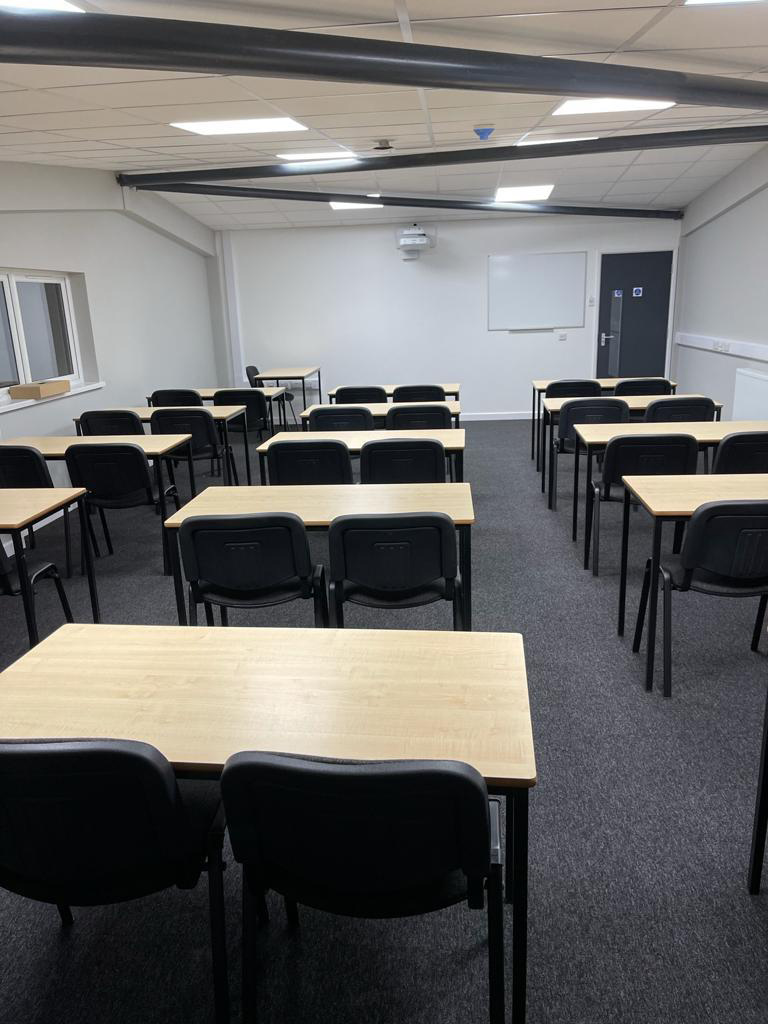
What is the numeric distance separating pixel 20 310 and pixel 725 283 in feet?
22.9

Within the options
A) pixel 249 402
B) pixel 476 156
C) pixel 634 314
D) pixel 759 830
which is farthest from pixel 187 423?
pixel 634 314

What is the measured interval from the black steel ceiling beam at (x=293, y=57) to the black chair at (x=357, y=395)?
3.45m

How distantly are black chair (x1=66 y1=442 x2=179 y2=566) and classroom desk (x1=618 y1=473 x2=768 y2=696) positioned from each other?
9.18 feet

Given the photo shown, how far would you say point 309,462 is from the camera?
4.09 meters

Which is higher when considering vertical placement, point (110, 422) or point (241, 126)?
point (241, 126)

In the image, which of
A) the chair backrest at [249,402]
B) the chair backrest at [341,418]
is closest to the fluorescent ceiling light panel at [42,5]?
the chair backrest at [341,418]

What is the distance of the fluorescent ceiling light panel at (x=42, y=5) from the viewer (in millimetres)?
2428

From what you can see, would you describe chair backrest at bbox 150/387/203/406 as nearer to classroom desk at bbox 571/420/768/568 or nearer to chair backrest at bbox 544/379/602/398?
chair backrest at bbox 544/379/602/398

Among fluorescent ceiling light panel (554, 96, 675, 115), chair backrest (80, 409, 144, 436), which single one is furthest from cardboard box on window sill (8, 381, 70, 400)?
fluorescent ceiling light panel (554, 96, 675, 115)

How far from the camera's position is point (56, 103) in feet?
11.6

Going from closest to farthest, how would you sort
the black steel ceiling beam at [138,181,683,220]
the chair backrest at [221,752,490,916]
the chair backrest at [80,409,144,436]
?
the chair backrest at [221,752,490,916] → the chair backrest at [80,409,144,436] → the black steel ceiling beam at [138,181,683,220]

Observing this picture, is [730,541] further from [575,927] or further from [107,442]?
[107,442]

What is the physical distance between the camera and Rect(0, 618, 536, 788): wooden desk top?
1360mm

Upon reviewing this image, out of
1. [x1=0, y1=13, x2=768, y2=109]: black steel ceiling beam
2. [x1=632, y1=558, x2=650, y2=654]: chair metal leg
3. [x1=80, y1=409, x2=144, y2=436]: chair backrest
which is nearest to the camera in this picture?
[x1=0, y1=13, x2=768, y2=109]: black steel ceiling beam
